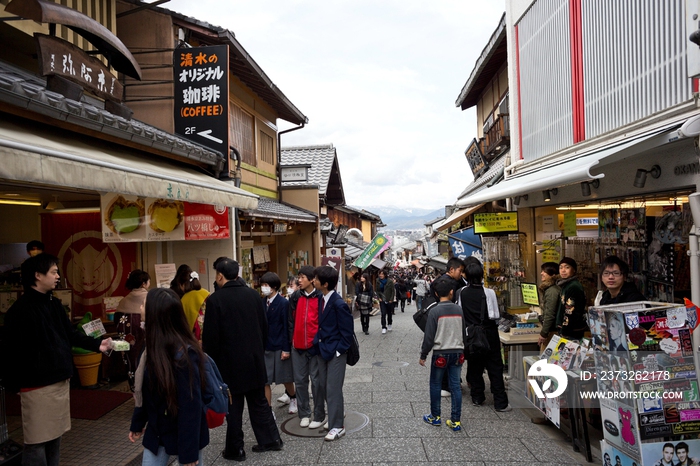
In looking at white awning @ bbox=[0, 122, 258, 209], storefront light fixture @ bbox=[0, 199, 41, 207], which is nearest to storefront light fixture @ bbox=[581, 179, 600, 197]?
white awning @ bbox=[0, 122, 258, 209]

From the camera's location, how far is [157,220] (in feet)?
25.6

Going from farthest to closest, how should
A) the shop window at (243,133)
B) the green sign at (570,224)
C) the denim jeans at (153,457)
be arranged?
the shop window at (243,133)
the green sign at (570,224)
the denim jeans at (153,457)

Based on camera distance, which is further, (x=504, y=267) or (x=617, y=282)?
(x=504, y=267)

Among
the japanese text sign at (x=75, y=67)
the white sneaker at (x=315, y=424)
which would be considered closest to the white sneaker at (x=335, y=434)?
the white sneaker at (x=315, y=424)

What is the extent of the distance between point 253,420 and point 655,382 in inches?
159

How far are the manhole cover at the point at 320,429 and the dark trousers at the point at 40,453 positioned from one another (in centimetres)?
263

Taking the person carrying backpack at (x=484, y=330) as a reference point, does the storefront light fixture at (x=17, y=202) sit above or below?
above

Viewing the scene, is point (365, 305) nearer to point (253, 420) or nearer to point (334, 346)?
point (334, 346)

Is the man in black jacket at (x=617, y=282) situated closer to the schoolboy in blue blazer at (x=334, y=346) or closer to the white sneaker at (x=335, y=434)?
the schoolboy in blue blazer at (x=334, y=346)

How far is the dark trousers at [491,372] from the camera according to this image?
6922 mm

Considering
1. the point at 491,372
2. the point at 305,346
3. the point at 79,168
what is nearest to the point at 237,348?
the point at 305,346

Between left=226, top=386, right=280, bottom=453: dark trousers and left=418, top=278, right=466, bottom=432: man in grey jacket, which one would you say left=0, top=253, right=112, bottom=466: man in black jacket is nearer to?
left=226, top=386, right=280, bottom=453: dark trousers

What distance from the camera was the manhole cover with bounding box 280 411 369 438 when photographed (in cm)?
619

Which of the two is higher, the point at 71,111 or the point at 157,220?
the point at 71,111
